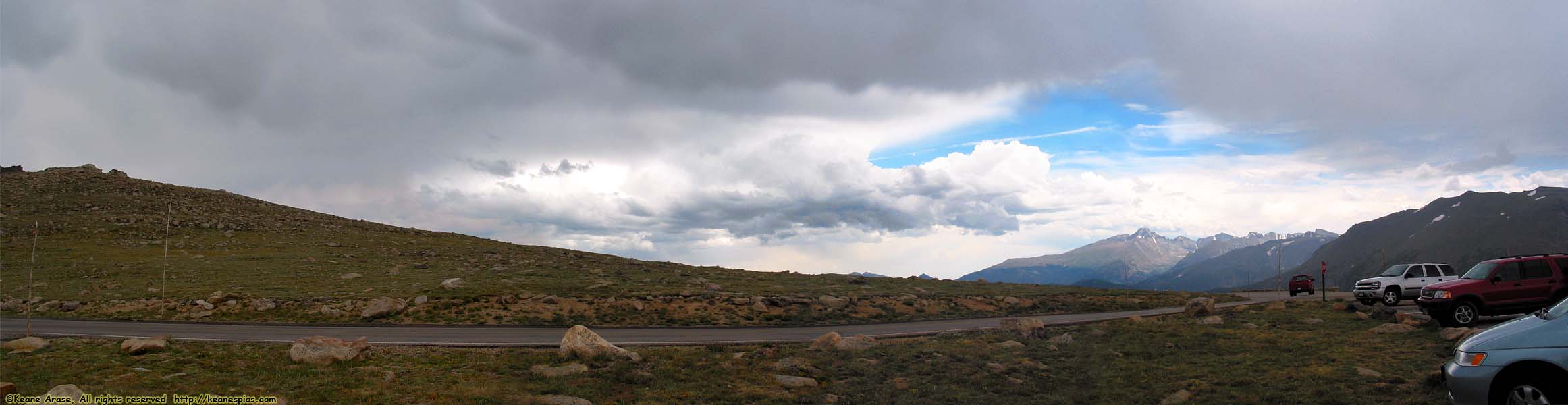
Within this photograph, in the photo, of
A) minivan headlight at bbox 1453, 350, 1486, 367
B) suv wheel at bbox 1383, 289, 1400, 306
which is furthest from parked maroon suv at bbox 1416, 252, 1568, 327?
minivan headlight at bbox 1453, 350, 1486, 367

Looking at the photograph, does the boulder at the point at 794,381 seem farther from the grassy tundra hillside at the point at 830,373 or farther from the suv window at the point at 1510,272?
the suv window at the point at 1510,272

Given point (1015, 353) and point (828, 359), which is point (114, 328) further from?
point (1015, 353)

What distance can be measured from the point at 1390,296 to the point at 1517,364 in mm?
34132

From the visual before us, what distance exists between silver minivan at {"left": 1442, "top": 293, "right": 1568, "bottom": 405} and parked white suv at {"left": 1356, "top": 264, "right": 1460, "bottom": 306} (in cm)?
3249

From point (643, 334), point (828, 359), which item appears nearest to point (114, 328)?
point (643, 334)

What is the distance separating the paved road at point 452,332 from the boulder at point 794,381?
30.0ft

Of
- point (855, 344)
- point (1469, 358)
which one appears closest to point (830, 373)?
point (855, 344)

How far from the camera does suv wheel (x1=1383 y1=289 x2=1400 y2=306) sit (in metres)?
37.1

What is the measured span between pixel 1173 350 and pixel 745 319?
861 inches

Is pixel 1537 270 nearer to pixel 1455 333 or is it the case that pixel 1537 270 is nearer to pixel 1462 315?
pixel 1462 315

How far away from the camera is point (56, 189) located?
87125 mm

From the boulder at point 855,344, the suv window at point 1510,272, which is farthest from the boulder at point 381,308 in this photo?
the suv window at point 1510,272

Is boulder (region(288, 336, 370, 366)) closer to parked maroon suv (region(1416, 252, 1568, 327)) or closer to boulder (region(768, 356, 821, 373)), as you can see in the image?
boulder (region(768, 356, 821, 373))

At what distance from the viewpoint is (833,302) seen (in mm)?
44344
